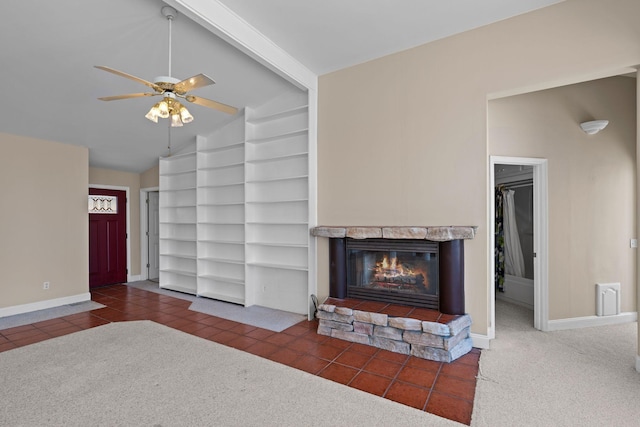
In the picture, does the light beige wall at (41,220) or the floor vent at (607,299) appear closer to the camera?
the floor vent at (607,299)

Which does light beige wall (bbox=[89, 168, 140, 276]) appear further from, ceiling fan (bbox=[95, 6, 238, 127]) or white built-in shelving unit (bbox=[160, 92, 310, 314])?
ceiling fan (bbox=[95, 6, 238, 127])

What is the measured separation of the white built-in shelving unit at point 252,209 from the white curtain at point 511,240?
3283 millimetres

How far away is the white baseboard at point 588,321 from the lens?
362 cm

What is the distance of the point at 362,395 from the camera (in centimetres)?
235

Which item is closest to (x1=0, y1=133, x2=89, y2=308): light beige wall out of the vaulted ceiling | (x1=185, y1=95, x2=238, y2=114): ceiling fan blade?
the vaulted ceiling

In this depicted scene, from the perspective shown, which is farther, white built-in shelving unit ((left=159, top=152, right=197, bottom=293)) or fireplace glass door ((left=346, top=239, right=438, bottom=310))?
white built-in shelving unit ((left=159, top=152, right=197, bottom=293))

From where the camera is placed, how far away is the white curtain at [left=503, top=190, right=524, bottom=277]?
190 inches

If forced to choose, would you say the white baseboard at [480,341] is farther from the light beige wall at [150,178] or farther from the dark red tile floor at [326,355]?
the light beige wall at [150,178]

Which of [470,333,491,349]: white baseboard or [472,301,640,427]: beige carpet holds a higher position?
[470,333,491,349]: white baseboard

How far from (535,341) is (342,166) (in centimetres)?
290

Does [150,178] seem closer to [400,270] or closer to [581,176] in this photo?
[400,270]

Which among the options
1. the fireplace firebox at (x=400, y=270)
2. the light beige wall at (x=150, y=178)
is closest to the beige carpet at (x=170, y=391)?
the fireplace firebox at (x=400, y=270)

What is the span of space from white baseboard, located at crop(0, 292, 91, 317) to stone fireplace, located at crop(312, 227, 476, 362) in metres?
4.24

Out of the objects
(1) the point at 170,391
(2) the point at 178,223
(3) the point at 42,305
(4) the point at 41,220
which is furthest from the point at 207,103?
(3) the point at 42,305
